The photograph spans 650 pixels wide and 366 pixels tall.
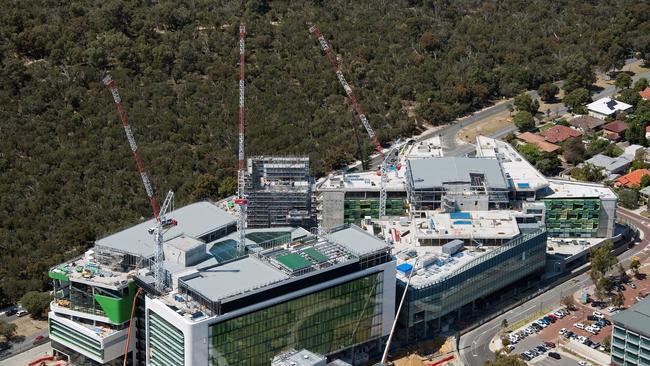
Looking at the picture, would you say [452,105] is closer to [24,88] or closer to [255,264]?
[24,88]

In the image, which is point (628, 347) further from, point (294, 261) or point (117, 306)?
point (117, 306)

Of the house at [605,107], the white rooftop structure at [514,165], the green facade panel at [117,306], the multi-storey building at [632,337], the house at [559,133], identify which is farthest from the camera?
the house at [605,107]

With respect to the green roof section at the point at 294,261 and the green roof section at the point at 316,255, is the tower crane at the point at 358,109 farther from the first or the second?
the green roof section at the point at 294,261

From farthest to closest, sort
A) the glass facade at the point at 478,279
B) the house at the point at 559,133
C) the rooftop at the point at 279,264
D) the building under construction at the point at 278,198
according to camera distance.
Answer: the house at the point at 559,133 < the building under construction at the point at 278,198 < the glass facade at the point at 478,279 < the rooftop at the point at 279,264

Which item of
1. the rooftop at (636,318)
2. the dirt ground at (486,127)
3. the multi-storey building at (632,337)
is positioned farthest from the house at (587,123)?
the multi-storey building at (632,337)

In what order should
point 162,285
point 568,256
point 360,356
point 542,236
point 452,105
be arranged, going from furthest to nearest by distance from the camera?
point 452,105 → point 568,256 → point 542,236 → point 360,356 → point 162,285

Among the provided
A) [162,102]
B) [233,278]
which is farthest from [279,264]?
[162,102]

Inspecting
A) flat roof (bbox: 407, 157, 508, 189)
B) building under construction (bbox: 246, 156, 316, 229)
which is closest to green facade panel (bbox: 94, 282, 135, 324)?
building under construction (bbox: 246, 156, 316, 229)

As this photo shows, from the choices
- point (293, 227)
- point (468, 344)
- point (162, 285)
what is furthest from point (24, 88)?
point (468, 344)

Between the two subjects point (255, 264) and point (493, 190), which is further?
point (493, 190)
